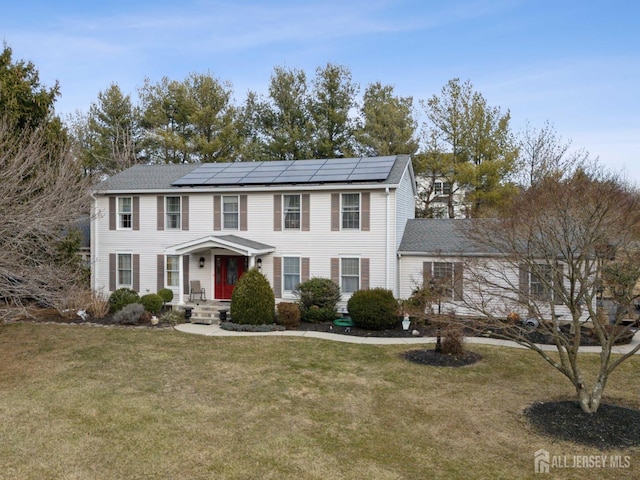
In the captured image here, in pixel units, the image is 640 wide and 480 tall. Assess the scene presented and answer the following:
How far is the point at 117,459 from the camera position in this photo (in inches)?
245

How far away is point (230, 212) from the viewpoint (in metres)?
18.8

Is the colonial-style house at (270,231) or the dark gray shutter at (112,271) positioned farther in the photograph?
the dark gray shutter at (112,271)

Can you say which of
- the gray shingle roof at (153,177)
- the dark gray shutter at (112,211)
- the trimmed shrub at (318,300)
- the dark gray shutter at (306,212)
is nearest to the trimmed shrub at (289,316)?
the trimmed shrub at (318,300)

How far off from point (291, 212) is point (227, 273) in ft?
12.9

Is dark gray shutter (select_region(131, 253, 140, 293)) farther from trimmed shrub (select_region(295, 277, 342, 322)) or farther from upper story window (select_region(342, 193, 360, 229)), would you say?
upper story window (select_region(342, 193, 360, 229))

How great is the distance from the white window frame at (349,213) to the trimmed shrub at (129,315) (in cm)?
848

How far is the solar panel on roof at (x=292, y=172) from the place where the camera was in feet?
57.9

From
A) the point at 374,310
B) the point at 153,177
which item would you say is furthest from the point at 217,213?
the point at 374,310

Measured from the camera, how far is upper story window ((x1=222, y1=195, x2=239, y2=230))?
18719mm

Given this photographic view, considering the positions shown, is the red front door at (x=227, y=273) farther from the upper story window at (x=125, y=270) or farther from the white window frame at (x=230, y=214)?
the upper story window at (x=125, y=270)

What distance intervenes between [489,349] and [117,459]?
10.2 m

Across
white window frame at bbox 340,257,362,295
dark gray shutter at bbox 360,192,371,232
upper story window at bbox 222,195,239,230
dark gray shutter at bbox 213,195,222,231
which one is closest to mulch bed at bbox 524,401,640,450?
white window frame at bbox 340,257,362,295

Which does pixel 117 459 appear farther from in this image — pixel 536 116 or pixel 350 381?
pixel 536 116

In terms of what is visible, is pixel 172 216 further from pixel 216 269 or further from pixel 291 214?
pixel 291 214
